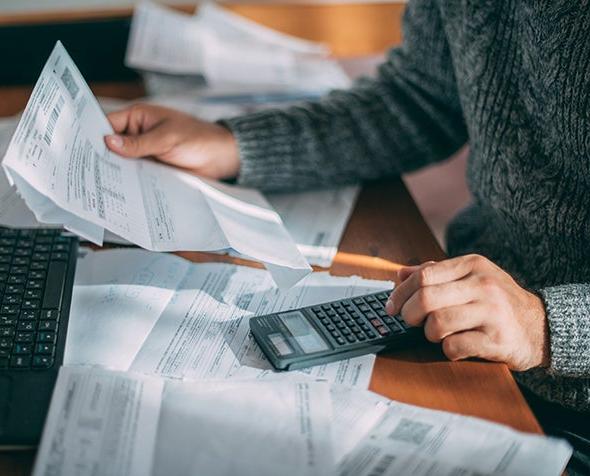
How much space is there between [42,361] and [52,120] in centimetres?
23

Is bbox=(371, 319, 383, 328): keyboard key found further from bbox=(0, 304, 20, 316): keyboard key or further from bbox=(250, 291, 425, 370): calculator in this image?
bbox=(0, 304, 20, 316): keyboard key

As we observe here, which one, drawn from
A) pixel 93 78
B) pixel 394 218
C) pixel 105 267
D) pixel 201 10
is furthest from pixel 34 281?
pixel 201 10

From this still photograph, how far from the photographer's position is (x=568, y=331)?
75 cm

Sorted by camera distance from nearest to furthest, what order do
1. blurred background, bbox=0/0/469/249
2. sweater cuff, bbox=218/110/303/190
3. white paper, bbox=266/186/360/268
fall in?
1. white paper, bbox=266/186/360/268
2. sweater cuff, bbox=218/110/303/190
3. blurred background, bbox=0/0/469/249

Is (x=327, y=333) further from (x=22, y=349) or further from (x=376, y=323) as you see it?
(x=22, y=349)

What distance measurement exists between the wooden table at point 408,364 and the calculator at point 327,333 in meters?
0.02

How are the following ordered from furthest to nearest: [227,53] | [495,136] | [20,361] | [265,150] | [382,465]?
1. [227,53]
2. [265,150]
3. [495,136]
4. [20,361]
5. [382,465]

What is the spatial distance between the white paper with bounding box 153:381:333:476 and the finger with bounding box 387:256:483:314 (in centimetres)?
11

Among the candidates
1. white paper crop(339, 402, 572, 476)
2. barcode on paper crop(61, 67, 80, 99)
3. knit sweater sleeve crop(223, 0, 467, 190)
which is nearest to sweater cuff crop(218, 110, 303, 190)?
knit sweater sleeve crop(223, 0, 467, 190)

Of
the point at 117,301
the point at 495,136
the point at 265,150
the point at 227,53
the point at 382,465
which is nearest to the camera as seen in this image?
the point at 382,465

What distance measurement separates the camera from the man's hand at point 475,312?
0.72 m

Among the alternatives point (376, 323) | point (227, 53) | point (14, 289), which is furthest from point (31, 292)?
point (227, 53)

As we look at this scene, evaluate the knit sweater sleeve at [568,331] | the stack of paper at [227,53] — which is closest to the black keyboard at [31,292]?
the knit sweater sleeve at [568,331]

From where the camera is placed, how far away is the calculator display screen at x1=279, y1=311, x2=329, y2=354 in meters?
0.74
